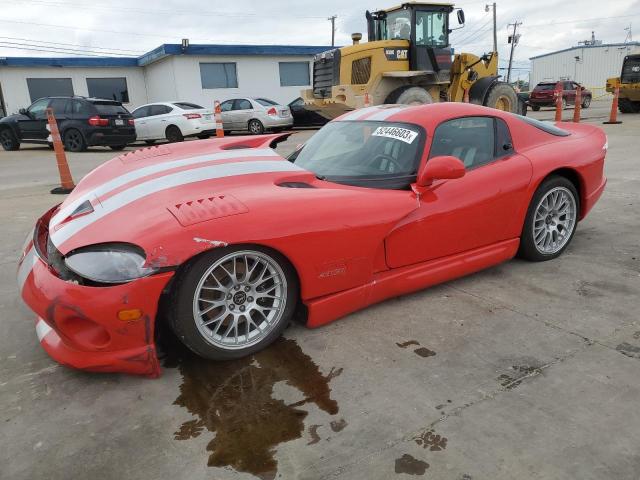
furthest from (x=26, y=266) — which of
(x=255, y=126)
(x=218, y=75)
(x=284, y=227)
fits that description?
(x=218, y=75)

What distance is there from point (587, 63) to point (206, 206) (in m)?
59.7

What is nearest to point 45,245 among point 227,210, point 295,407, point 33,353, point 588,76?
point 33,353

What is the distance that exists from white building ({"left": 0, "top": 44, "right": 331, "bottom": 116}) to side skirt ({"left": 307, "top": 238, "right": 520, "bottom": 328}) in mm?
21468

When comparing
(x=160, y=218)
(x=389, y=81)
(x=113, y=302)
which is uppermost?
(x=389, y=81)

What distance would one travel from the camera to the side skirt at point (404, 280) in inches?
108

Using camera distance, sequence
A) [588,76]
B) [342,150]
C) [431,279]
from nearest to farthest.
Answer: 1. [431,279]
2. [342,150]
3. [588,76]

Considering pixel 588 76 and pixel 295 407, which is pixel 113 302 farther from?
pixel 588 76

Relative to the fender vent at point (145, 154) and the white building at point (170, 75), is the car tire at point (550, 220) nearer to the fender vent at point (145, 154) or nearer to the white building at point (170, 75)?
the fender vent at point (145, 154)

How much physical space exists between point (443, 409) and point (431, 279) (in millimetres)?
1107

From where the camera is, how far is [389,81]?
11.8 metres

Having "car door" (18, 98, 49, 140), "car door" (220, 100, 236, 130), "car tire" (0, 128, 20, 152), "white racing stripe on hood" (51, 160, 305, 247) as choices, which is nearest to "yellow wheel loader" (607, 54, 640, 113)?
"car door" (220, 100, 236, 130)

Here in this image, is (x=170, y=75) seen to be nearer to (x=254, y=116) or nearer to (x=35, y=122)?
(x=254, y=116)

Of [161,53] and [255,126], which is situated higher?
[161,53]

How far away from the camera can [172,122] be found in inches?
583
